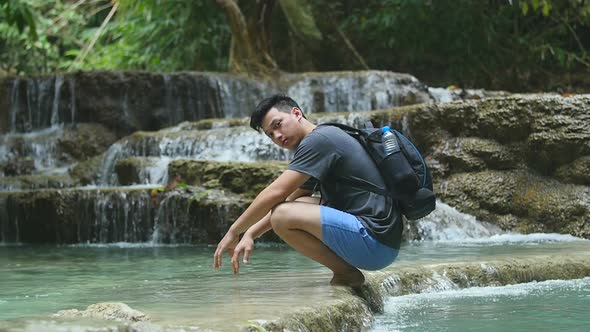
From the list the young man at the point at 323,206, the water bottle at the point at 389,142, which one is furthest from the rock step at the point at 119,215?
the water bottle at the point at 389,142

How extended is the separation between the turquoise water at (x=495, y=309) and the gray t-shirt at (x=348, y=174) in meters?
0.40

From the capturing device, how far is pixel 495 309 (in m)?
4.62

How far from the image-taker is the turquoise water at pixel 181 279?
3.81 m

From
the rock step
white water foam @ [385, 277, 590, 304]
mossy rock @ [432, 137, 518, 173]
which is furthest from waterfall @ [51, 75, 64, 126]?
white water foam @ [385, 277, 590, 304]

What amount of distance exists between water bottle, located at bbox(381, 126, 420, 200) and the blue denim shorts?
24cm

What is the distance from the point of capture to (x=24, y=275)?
654cm

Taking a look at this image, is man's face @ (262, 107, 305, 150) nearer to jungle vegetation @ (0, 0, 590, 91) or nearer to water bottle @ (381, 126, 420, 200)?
water bottle @ (381, 126, 420, 200)

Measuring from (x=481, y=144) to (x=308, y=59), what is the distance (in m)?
8.40

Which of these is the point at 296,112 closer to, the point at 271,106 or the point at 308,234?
the point at 271,106

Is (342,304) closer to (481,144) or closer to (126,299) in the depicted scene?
(126,299)

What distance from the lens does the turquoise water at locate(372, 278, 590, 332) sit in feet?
13.5

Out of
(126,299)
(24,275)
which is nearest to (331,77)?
(24,275)

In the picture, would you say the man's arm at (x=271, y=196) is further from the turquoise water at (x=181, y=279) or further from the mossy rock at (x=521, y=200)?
the mossy rock at (x=521, y=200)

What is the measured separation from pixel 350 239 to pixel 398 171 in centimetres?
38
